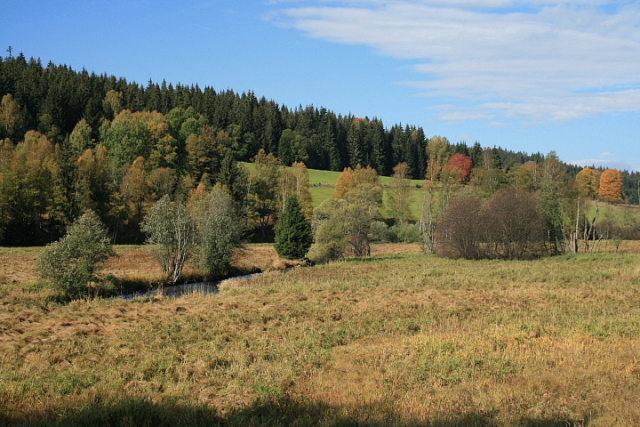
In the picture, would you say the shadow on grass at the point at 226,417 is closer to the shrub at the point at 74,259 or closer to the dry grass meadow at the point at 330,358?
the dry grass meadow at the point at 330,358

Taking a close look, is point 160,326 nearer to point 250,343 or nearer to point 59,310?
point 250,343

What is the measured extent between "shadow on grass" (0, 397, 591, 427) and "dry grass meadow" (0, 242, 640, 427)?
33mm

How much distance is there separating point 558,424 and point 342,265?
114 ft

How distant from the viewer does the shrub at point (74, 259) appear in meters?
25.4

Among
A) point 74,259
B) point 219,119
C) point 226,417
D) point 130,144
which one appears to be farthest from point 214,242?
point 219,119

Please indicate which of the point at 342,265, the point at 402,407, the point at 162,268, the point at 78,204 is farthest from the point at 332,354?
the point at 78,204

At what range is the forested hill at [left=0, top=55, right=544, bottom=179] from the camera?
85812 mm

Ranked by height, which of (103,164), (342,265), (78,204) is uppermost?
(103,164)

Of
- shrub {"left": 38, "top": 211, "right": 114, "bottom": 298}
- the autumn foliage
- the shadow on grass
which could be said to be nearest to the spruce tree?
shrub {"left": 38, "top": 211, "right": 114, "bottom": 298}

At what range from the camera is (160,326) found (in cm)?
1770

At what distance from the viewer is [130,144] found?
7438 cm

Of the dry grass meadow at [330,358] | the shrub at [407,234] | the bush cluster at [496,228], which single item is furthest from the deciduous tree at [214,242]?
the shrub at [407,234]

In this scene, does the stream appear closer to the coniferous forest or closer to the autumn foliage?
the coniferous forest

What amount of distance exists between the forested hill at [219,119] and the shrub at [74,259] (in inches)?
2225
